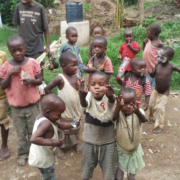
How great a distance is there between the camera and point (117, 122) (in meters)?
2.45

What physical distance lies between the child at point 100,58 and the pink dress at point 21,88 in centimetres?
84

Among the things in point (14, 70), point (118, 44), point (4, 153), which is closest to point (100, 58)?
point (14, 70)

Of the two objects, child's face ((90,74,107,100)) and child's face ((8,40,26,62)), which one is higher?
child's face ((8,40,26,62))

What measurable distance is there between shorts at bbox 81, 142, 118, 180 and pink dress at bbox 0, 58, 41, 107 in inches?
36.1

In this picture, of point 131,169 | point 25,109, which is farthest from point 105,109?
point 25,109

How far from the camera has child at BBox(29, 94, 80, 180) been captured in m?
2.10

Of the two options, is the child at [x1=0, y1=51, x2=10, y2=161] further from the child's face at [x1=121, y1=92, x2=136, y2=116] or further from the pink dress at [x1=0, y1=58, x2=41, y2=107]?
the child's face at [x1=121, y1=92, x2=136, y2=116]

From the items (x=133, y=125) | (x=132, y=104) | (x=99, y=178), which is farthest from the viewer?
(x=99, y=178)

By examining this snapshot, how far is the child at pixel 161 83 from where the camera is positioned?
362cm

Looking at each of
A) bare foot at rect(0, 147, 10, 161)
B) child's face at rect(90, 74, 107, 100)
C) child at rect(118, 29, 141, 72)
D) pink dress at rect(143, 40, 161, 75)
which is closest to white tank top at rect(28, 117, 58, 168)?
child's face at rect(90, 74, 107, 100)

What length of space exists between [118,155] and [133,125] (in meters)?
0.39

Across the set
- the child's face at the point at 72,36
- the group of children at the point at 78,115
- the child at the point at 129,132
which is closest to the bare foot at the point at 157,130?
the group of children at the point at 78,115

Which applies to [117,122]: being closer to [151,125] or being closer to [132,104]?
[132,104]

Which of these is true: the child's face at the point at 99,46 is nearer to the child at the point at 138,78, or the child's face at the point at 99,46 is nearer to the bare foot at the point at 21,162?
the child at the point at 138,78
